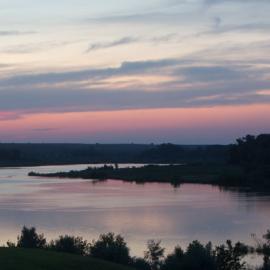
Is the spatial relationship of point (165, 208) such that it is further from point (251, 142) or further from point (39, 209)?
point (251, 142)

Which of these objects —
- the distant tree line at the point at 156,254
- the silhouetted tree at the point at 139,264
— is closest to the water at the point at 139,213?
the distant tree line at the point at 156,254

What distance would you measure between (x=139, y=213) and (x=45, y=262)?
19872mm

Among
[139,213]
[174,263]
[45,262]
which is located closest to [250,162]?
[139,213]

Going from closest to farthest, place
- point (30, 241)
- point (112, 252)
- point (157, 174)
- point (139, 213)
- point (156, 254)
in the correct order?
point (112, 252) < point (156, 254) < point (30, 241) < point (139, 213) < point (157, 174)

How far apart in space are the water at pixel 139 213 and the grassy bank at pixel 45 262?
696 cm

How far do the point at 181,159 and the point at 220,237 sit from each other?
260 ft

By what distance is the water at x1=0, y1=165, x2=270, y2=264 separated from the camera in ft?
86.1

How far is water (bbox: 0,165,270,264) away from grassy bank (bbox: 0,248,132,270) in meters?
6.96

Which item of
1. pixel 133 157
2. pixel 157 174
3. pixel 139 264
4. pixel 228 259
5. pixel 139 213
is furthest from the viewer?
pixel 133 157

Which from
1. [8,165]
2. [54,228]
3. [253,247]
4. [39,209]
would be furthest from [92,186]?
[8,165]

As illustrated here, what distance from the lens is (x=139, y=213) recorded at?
33.5m

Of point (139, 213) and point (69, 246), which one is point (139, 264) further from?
point (139, 213)

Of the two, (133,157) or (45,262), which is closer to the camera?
(45,262)

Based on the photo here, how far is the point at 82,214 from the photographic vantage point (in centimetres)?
3328
